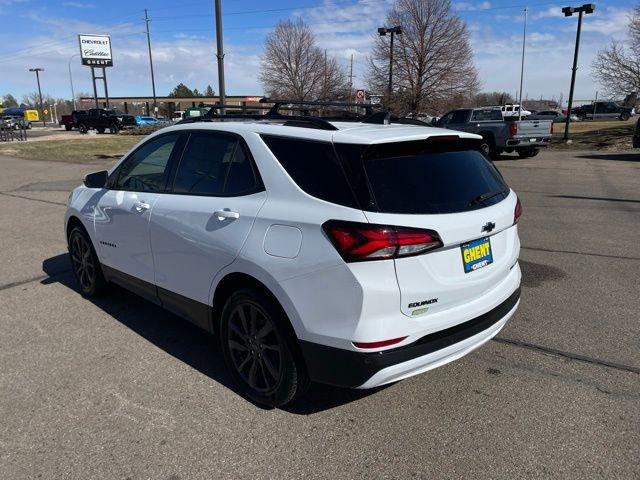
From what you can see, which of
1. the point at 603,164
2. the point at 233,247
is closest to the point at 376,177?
the point at 233,247

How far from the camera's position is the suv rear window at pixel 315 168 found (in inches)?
108

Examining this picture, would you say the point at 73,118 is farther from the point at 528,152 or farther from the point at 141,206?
the point at 141,206

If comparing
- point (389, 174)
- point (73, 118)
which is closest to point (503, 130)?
point (389, 174)

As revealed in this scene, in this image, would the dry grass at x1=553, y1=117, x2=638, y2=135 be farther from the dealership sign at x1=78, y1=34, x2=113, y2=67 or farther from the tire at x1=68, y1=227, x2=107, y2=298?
the dealership sign at x1=78, y1=34, x2=113, y2=67

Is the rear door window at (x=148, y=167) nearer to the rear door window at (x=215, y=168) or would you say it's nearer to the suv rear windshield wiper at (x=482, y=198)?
the rear door window at (x=215, y=168)

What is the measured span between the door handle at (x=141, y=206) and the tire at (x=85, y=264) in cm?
110

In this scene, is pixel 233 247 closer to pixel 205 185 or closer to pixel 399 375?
pixel 205 185

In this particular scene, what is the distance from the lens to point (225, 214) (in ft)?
10.6

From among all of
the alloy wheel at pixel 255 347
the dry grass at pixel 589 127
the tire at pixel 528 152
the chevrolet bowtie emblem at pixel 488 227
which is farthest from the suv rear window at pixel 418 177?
the dry grass at pixel 589 127

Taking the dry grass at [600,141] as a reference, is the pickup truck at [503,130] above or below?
above

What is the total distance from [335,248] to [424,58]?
140 ft

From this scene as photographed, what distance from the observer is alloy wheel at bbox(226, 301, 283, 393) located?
10.2 ft

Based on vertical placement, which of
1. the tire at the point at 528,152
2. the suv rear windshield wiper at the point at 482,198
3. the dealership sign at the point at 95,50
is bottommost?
the tire at the point at 528,152

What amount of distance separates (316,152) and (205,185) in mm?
994
